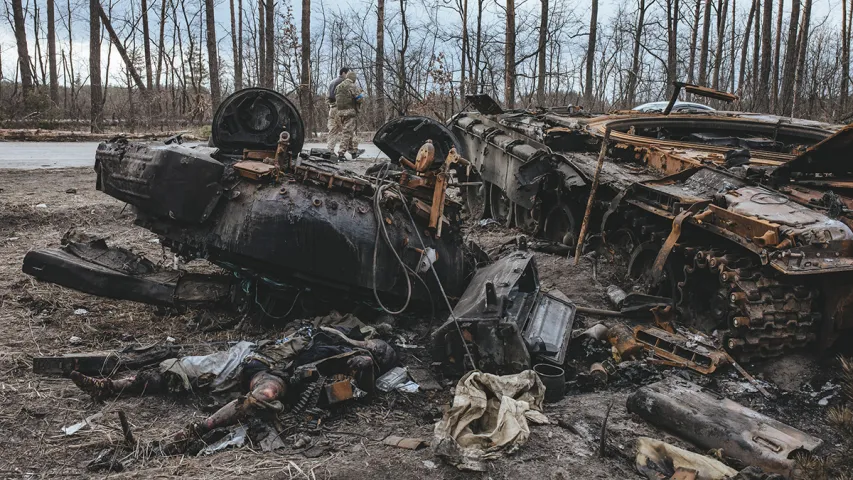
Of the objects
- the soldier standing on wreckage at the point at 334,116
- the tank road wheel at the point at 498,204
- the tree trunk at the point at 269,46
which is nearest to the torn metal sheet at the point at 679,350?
the tank road wheel at the point at 498,204

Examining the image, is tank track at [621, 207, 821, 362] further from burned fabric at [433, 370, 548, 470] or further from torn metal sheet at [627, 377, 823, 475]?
burned fabric at [433, 370, 548, 470]

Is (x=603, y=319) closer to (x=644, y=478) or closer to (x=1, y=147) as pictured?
(x=644, y=478)

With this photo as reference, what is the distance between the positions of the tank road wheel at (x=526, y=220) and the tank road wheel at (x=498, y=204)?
1.37ft

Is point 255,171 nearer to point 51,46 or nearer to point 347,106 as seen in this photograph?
point 347,106

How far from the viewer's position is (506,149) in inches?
387

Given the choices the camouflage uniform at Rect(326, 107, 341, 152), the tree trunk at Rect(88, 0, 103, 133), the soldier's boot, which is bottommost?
the soldier's boot

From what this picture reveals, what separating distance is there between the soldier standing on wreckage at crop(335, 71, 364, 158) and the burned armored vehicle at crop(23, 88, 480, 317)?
23.0ft

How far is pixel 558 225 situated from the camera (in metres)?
9.80

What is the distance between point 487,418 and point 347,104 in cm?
1028

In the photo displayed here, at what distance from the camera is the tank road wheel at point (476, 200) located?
1194 centimetres

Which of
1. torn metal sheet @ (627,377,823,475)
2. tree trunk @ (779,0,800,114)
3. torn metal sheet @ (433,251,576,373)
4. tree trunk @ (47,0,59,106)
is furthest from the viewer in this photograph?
tree trunk @ (47,0,59,106)

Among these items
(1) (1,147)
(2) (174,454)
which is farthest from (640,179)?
(1) (1,147)

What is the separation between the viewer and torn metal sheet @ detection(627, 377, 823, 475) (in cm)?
362

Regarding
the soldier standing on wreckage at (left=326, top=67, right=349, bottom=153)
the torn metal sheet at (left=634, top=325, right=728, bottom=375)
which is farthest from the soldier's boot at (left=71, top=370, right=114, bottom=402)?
the soldier standing on wreckage at (left=326, top=67, right=349, bottom=153)
